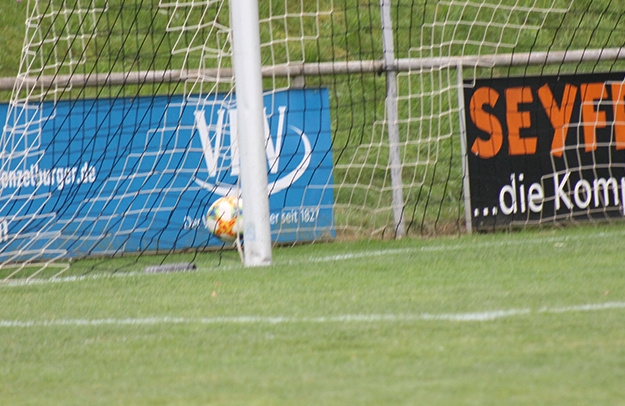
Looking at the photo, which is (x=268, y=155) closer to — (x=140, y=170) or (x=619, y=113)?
(x=140, y=170)

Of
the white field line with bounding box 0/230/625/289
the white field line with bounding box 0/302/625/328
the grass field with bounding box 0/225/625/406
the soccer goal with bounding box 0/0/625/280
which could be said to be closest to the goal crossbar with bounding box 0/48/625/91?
the soccer goal with bounding box 0/0/625/280

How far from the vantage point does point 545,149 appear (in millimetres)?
6188

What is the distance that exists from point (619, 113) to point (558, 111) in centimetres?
48

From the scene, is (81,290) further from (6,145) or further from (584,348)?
(584,348)

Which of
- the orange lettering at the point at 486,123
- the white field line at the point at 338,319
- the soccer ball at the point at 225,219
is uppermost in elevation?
the orange lettering at the point at 486,123

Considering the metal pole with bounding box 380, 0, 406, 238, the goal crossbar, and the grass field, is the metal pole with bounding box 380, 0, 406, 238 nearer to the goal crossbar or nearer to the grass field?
the goal crossbar

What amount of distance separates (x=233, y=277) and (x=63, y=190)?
192 cm

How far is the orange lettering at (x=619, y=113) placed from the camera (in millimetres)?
6227

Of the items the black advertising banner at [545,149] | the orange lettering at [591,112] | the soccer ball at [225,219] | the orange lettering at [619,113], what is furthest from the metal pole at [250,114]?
the orange lettering at [619,113]

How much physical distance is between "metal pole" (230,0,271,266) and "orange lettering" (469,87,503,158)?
1.87m

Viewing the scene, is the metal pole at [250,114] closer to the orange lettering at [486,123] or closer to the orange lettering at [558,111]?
the orange lettering at [486,123]

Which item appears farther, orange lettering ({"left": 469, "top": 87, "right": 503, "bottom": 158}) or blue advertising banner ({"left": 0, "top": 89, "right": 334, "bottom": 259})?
orange lettering ({"left": 469, "top": 87, "right": 503, "bottom": 158})

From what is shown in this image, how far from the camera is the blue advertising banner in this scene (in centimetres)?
589

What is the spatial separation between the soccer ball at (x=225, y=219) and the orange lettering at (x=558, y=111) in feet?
7.87
